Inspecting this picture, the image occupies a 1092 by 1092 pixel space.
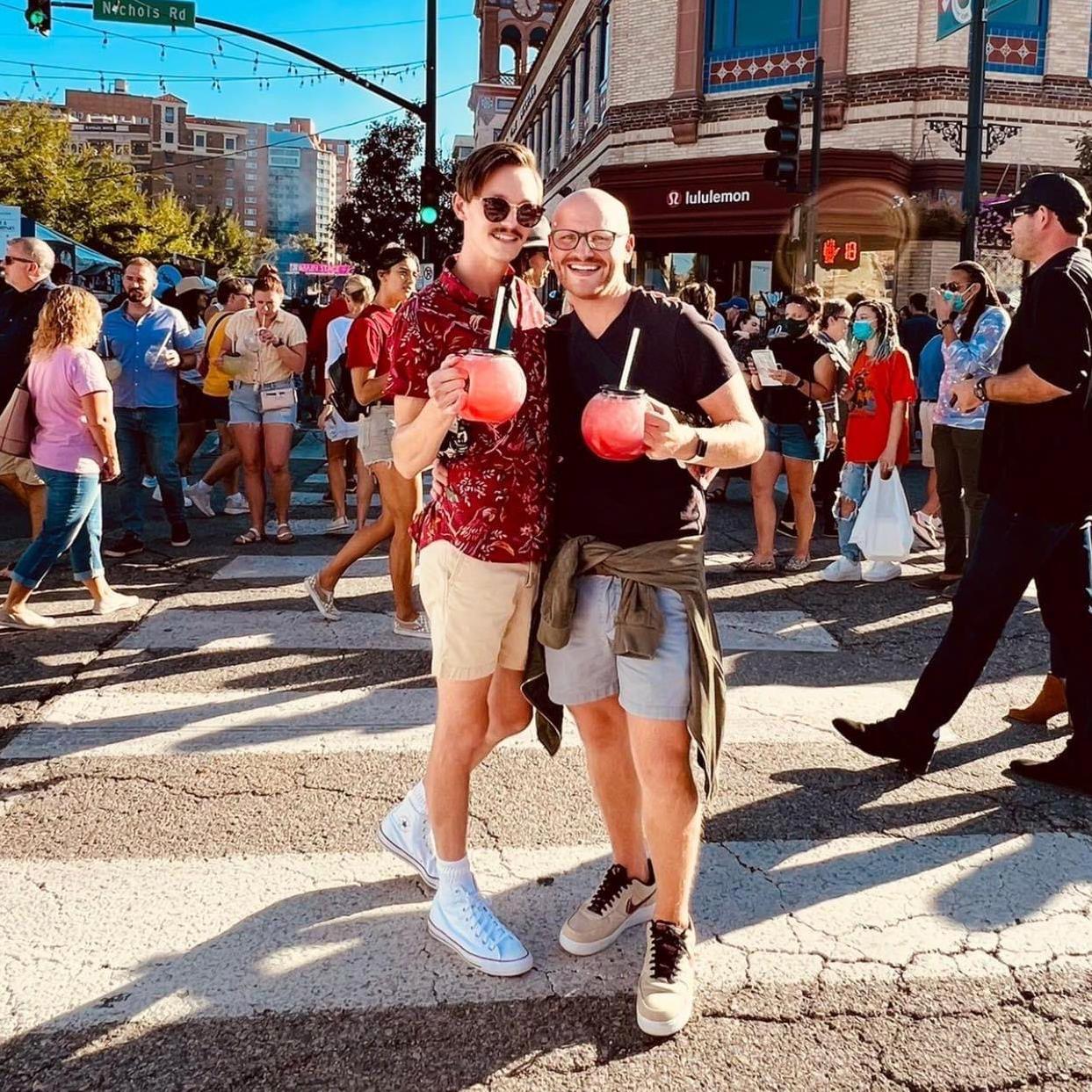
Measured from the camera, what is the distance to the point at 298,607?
21.2 ft

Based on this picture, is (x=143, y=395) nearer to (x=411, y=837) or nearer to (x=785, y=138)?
(x=411, y=837)

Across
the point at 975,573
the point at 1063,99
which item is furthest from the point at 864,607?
the point at 1063,99

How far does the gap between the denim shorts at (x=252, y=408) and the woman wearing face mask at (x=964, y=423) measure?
15.0 feet

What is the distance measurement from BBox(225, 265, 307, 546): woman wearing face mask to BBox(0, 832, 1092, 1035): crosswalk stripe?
16.8 ft

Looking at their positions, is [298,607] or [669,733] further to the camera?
[298,607]

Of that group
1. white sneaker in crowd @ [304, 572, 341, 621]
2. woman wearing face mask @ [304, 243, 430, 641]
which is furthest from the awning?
white sneaker in crowd @ [304, 572, 341, 621]

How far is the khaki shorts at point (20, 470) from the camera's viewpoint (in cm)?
666

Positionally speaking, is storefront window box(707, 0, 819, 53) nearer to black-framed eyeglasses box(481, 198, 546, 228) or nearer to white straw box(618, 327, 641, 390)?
black-framed eyeglasses box(481, 198, 546, 228)

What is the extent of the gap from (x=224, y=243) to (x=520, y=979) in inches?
3500

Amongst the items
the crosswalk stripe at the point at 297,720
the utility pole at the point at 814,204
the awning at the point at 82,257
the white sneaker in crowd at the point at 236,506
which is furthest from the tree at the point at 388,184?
the crosswalk stripe at the point at 297,720

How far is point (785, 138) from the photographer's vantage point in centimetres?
1274

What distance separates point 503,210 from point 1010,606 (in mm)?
2413

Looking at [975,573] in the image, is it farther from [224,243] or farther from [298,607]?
[224,243]

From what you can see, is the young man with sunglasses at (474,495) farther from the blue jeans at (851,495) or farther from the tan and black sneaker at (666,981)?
the blue jeans at (851,495)
